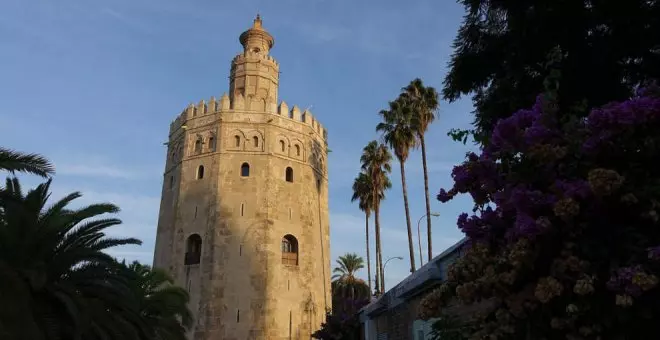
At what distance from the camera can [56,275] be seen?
1063 cm

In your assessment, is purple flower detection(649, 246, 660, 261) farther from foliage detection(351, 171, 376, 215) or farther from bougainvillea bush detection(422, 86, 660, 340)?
foliage detection(351, 171, 376, 215)

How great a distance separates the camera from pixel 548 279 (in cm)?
404

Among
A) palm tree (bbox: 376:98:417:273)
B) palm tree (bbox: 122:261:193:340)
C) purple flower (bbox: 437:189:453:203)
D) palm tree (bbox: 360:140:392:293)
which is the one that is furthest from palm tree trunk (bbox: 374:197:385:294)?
purple flower (bbox: 437:189:453:203)

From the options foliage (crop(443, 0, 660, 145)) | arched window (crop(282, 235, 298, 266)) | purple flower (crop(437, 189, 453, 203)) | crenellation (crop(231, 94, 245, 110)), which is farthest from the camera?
crenellation (crop(231, 94, 245, 110))

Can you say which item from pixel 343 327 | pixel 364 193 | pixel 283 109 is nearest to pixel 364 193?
pixel 364 193

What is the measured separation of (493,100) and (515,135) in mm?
3341

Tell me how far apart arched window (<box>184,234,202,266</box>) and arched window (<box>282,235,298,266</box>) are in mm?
4074

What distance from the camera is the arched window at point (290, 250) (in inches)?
1085

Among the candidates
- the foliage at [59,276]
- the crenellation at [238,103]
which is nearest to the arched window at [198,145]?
the crenellation at [238,103]

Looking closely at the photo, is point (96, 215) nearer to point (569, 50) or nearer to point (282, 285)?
point (569, 50)

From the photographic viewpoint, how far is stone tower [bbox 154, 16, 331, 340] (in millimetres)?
25891

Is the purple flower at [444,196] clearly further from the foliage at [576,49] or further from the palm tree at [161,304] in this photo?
the palm tree at [161,304]

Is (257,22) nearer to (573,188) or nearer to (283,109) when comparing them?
(283,109)

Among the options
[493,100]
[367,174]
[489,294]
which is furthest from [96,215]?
[367,174]
